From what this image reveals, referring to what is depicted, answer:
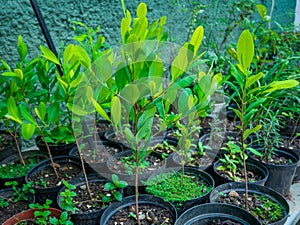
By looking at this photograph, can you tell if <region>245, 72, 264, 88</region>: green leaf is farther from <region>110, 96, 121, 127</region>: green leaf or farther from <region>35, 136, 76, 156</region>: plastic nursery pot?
<region>35, 136, 76, 156</region>: plastic nursery pot

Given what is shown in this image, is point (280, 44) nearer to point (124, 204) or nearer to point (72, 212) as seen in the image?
point (124, 204)

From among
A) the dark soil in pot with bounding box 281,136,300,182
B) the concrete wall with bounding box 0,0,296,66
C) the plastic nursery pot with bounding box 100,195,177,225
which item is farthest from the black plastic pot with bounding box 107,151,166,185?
the concrete wall with bounding box 0,0,296,66

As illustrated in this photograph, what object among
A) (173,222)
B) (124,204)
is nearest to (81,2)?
(124,204)

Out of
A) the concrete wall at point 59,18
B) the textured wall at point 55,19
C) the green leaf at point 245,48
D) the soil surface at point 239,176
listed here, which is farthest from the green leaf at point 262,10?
the green leaf at point 245,48

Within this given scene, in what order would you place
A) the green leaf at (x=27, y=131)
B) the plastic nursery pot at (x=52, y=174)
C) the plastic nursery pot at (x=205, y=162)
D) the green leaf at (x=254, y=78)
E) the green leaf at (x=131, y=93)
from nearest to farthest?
the green leaf at (x=131, y=93), the green leaf at (x=254, y=78), the green leaf at (x=27, y=131), the plastic nursery pot at (x=52, y=174), the plastic nursery pot at (x=205, y=162)

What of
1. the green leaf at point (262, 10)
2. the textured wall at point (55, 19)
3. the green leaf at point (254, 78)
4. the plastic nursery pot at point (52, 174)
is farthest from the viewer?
the green leaf at point (262, 10)

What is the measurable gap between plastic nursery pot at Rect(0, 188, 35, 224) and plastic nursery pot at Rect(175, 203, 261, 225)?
69cm

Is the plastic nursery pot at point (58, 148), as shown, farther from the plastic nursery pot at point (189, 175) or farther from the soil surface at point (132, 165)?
the plastic nursery pot at point (189, 175)

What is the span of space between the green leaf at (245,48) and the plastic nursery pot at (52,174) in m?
0.94

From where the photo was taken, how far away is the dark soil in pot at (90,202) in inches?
52.4

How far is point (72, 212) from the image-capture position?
4.37 ft

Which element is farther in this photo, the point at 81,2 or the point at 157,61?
the point at 81,2

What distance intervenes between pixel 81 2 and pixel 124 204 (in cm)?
148

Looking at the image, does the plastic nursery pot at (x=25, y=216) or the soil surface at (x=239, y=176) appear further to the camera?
the soil surface at (x=239, y=176)
